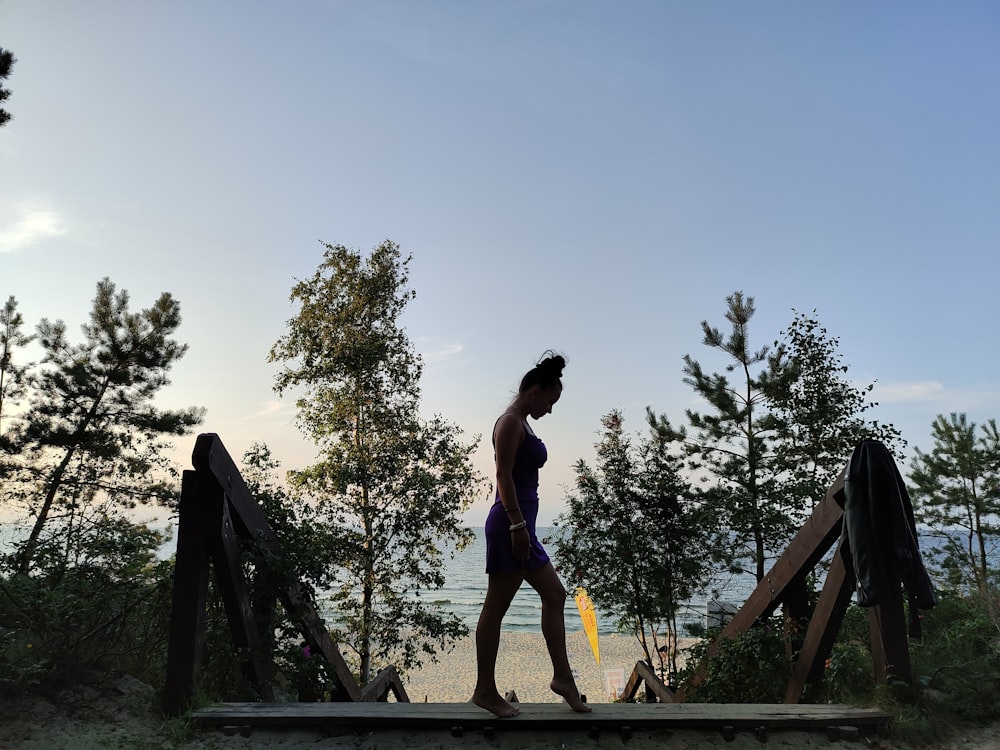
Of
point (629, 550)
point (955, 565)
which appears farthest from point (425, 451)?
point (955, 565)

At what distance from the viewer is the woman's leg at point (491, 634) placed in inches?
116

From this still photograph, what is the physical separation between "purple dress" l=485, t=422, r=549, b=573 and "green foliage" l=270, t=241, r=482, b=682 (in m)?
7.79

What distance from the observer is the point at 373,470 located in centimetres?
1134

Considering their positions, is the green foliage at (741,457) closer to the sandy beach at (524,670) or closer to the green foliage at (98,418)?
the green foliage at (98,418)

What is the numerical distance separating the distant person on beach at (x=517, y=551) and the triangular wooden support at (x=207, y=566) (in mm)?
1393

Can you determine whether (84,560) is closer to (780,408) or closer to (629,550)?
(629,550)

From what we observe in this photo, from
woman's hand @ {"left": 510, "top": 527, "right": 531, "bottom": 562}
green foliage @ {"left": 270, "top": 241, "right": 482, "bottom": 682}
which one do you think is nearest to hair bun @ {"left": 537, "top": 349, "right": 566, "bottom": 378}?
woman's hand @ {"left": 510, "top": 527, "right": 531, "bottom": 562}

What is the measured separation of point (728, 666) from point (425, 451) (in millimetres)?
8154

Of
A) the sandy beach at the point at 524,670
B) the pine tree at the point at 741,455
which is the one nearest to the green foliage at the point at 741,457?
the pine tree at the point at 741,455

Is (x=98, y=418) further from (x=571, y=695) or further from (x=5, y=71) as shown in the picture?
(x=571, y=695)

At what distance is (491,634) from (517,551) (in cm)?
45

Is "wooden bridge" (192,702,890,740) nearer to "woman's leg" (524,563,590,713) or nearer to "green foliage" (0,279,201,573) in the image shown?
"woman's leg" (524,563,590,713)

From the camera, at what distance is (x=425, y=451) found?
12008mm

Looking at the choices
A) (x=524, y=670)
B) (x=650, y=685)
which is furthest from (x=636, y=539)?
(x=524, y=670)
